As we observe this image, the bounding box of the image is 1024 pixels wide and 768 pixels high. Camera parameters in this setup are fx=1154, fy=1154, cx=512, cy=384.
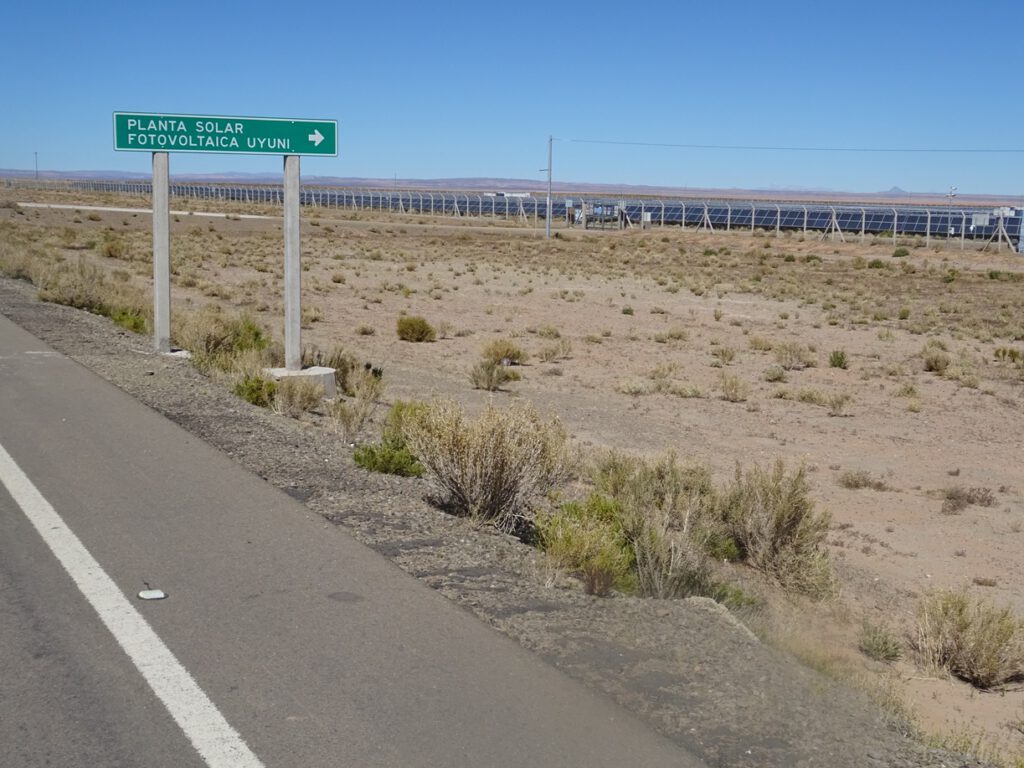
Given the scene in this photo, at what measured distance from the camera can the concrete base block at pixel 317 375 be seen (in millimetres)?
15766

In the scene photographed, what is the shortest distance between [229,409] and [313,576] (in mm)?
6600

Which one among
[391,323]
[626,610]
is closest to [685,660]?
[626,610]

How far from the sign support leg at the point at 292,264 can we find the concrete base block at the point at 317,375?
241 mm

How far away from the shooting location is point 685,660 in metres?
6.04

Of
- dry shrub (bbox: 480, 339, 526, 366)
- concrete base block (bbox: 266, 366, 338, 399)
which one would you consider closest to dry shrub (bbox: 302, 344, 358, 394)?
concrete base block (bbox: 266, 366, 338, 399)

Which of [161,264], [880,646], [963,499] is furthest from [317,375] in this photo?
[880,646]

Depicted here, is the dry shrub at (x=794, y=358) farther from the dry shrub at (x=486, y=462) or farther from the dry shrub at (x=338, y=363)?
the dry shrub at (x=486, y=462)

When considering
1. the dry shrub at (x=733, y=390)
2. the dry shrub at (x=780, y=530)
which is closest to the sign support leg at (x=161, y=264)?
the dry shrub at (x=780, y=530)

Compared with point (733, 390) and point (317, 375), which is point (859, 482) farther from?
point (317, 375)

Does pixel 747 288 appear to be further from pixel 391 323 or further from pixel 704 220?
pixel 704 220

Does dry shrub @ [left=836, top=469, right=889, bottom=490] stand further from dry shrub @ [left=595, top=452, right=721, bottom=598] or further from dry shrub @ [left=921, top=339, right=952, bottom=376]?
dry shrub @ [left=921, top=339, right=952, bottom=376]

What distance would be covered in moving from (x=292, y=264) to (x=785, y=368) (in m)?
13.6

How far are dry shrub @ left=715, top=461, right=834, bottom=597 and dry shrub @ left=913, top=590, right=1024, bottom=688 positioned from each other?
1560 millimetres

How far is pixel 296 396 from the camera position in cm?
1478
